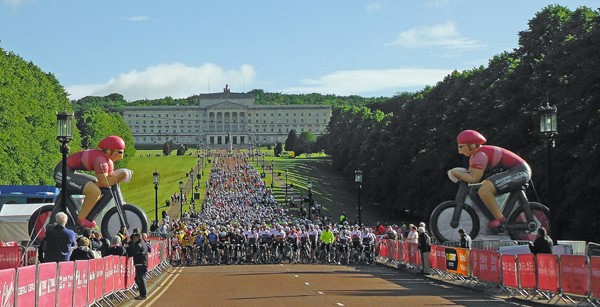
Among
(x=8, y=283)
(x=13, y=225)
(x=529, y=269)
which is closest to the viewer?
(x=8, y=283)

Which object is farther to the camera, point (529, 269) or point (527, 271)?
point (527, 271)

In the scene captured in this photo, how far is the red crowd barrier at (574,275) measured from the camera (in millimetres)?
20734

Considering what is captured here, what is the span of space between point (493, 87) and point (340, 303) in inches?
2001

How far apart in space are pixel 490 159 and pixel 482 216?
216 centimetres

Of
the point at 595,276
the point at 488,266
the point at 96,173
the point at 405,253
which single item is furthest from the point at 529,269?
the point at 96,173

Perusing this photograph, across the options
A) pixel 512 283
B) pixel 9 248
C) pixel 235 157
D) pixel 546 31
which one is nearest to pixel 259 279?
pixel 9 248

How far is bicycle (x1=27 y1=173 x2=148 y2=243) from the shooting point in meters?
38.6

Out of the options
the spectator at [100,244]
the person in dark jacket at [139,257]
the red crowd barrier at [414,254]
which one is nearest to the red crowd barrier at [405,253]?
the red crowd barrier at [414,254]

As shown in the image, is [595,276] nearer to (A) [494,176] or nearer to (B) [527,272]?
(B) [527,272]

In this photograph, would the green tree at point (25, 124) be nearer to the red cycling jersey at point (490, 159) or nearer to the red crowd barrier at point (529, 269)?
the red cycling jersey at point (490, 159)

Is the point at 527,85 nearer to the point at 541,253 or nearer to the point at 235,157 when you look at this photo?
the point at 541,253

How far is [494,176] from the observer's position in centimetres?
3781

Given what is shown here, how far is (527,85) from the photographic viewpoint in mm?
61062

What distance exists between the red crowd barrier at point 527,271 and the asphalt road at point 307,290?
760 mm
